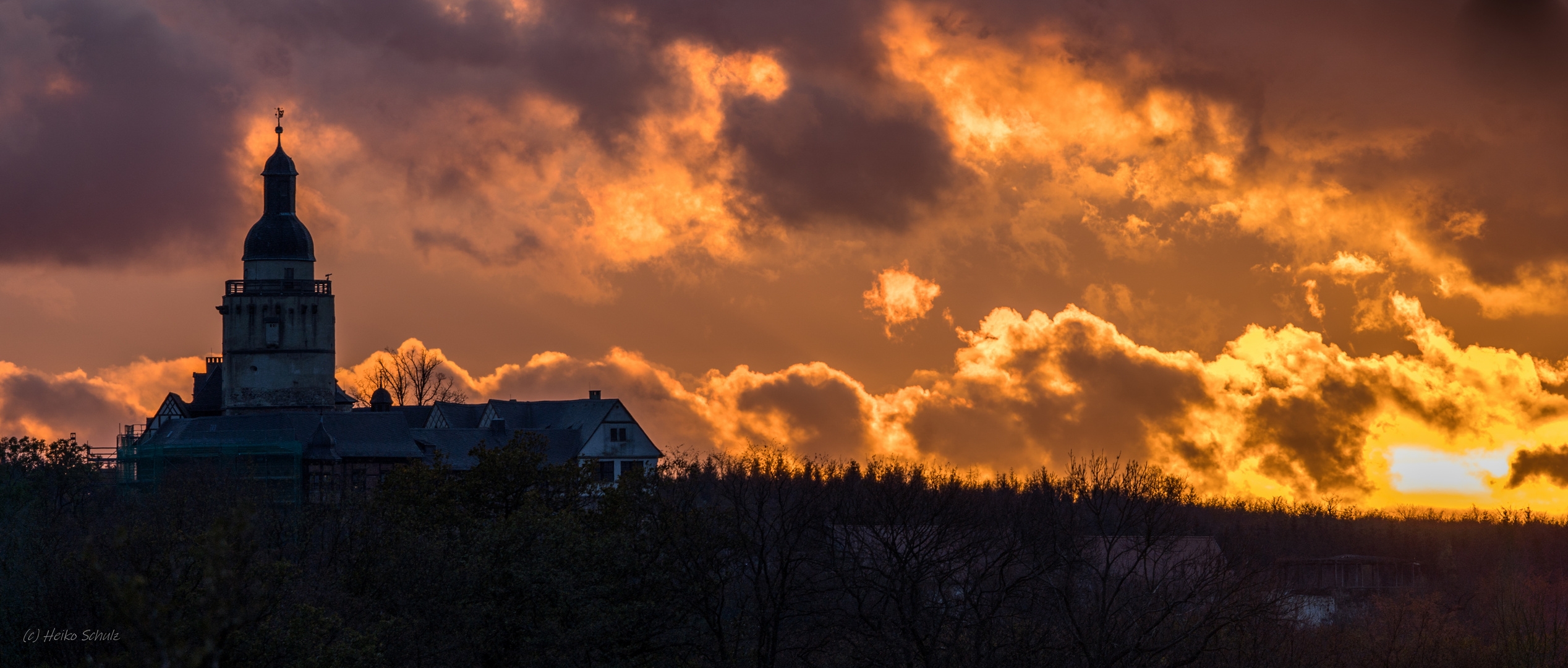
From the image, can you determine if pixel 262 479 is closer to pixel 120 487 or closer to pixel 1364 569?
pixel 120 487

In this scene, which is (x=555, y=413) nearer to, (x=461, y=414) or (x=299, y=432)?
(x=461, y=414)

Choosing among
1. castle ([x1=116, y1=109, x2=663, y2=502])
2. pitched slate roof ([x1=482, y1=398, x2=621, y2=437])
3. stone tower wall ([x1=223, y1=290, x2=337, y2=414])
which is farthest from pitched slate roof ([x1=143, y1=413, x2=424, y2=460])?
pitched slate roof ([x1=482, y1=398, x2=621, y2=437])

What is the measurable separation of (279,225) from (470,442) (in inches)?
732

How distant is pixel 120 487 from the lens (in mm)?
79562

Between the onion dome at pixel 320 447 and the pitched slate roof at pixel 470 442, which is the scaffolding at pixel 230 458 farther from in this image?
the pitched slate roof at pixel 470 442

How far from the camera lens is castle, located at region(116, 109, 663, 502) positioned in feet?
265

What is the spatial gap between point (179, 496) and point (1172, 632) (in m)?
42.1

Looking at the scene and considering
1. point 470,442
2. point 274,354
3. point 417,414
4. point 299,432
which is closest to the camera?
point 299,432

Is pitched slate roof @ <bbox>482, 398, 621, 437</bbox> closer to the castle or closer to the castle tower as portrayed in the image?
the castle

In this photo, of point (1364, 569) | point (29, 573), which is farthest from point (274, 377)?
point (1364, 569)

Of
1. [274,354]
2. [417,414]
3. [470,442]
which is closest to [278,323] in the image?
[274,354]

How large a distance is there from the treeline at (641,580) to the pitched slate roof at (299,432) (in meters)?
7.01

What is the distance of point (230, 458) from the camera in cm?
8025

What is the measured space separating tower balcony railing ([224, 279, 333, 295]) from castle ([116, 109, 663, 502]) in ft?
0.26
